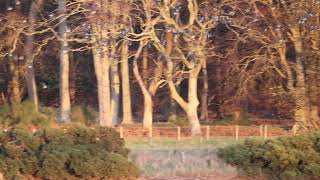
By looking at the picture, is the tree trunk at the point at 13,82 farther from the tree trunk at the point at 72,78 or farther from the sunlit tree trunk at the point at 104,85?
the sunlit tree trunk at the point at 104,85

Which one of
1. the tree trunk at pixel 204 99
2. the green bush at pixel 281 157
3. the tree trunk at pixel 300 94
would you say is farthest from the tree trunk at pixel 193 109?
the green bush at pixel 281 157

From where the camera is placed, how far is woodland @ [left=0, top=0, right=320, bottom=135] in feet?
118

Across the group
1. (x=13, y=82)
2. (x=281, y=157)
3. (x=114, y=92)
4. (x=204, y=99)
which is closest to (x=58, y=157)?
(x=281, y=157)

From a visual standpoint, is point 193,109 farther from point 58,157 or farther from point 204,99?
point 58,157

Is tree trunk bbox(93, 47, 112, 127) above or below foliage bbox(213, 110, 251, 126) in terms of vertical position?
above

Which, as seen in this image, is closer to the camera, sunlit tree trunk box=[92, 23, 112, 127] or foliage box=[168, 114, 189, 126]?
sunlit tree trunk box=[92, 23, 112, 127]

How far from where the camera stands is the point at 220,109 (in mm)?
46688

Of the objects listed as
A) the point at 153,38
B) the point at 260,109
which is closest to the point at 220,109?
the point at 260,109

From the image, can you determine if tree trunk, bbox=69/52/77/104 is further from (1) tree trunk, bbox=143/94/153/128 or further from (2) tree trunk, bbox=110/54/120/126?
(1) tree trunk, bbox=143/94/153/128

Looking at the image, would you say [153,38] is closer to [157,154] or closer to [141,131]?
[141,131]

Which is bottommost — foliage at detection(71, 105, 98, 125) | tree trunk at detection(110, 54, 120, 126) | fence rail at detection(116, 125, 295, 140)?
fence rail at detection(116, 125, 295, 140)

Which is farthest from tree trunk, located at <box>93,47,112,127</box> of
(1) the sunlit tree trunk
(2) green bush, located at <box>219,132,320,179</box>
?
(2) green bush, located at <box>219,132,320,179</box>

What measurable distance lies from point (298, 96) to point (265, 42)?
10.1ft

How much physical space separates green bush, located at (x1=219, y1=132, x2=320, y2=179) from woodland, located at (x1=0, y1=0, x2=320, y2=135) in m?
14.0
